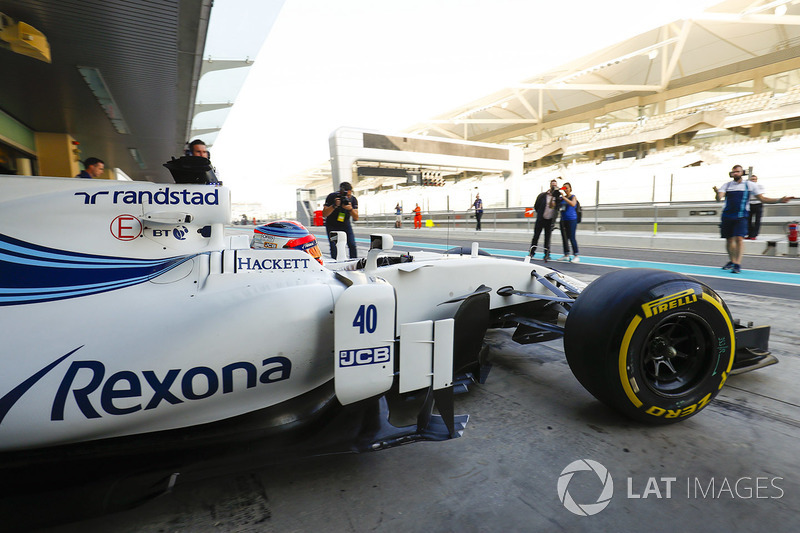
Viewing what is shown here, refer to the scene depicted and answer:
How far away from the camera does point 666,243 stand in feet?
36.3

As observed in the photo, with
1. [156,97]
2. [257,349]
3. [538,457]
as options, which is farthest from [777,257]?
[156,97]

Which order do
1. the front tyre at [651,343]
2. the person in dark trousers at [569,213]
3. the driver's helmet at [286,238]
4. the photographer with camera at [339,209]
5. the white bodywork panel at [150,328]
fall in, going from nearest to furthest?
A: the white bodywork panel at [150,328] < the front tyre at [651,343] < the driver's helmet at [286,238] < the photographer with camera at [339,209] < the person in dark trousers at [569,213]

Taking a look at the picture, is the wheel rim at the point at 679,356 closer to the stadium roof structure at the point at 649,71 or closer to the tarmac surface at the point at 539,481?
the tarmac surface at the point at 539,481

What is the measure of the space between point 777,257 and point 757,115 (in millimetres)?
28183

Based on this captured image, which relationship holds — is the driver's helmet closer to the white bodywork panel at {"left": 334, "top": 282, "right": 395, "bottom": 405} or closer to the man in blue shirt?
the white bodywork panel at {"left": 334, "top": 282, "right": 395, "bottom": 405}

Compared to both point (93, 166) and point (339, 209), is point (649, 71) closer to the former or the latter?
point (339, 209)

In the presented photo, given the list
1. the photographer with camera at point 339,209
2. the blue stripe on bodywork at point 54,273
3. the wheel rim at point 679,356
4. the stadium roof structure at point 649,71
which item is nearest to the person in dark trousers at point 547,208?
the photographer with camera at point 339,209

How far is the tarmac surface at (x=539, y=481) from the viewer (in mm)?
1370

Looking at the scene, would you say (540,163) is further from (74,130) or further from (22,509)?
(22,509)

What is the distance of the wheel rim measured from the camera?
76.5 inches
